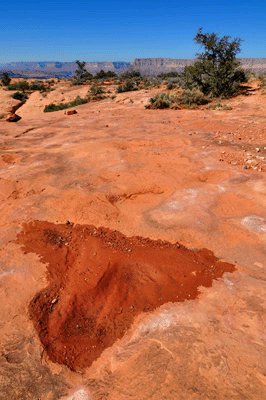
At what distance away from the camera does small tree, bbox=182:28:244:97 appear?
47.4 feet

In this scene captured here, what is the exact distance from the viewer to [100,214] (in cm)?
445

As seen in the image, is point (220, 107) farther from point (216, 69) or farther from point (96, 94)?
point (96, 94)

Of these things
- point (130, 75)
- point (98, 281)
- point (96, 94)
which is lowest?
point (98, 281)

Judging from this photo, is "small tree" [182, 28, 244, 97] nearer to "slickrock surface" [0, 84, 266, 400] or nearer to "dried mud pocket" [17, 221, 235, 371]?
"slickrock surface" [0, 84, 266, 400]

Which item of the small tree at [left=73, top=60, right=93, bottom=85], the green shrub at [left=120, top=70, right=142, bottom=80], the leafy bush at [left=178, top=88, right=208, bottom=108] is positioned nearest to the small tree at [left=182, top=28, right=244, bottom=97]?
the leafy bush at [left=178, top=88, right=208, bottom=108]

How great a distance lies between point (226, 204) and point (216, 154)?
2.54m

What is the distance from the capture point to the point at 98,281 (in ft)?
10.3

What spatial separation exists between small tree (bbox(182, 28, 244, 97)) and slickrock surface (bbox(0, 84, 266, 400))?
9.51 m

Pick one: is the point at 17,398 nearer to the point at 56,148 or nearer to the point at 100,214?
the point at 100,214

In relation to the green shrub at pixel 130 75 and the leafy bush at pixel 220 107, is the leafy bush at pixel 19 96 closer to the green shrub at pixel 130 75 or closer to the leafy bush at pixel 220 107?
the green shrub at pixel 130 75

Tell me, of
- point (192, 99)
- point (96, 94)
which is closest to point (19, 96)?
point (96, 94)

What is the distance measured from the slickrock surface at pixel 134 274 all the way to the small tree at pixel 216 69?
31.2ft

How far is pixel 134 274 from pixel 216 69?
51.9 feet

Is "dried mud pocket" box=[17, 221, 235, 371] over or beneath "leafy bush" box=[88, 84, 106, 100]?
beneath
